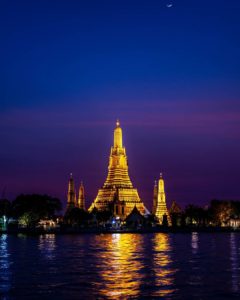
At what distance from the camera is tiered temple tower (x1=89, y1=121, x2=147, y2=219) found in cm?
14088

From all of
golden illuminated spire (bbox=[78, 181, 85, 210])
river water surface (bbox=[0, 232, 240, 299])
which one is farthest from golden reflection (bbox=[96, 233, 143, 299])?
golden illuminated spire (bbox=[78, 181, 85, 210])

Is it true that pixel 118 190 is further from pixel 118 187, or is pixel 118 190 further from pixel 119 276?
pixel 119 276

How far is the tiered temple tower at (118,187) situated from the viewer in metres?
141

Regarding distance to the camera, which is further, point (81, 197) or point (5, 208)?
point (81, 197)

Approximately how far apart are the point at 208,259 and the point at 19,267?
16.7 metres

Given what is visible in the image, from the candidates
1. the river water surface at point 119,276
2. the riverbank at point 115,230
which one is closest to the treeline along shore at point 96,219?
the riverbank at point 115,230

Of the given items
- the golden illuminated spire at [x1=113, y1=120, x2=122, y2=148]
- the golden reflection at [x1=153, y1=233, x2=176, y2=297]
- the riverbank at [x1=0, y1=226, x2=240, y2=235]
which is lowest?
the golden reflection at [x1=153, y1=233, x2=176, y2=297]

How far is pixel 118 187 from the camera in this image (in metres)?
142

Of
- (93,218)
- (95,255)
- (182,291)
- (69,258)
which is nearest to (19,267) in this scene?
(69,258)

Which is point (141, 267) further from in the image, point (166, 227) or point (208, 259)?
point (166, 227)

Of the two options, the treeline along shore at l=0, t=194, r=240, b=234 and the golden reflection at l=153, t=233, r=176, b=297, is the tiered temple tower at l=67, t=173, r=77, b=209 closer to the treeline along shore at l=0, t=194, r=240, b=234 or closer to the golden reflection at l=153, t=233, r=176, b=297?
the treeline along shore at l=0, t=194, r=240, b=234

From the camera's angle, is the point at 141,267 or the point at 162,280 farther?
the point at 141,267

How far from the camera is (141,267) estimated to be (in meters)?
45.2

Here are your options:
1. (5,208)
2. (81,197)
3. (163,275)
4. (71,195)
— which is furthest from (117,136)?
(163,275)
